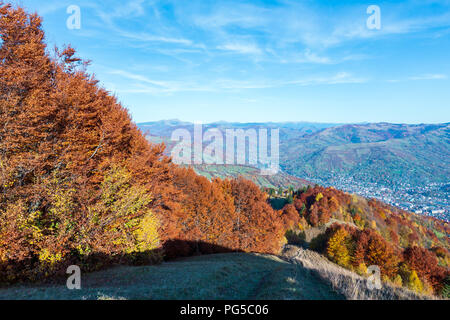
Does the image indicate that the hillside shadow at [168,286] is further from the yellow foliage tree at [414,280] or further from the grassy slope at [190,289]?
the yellow foliage tree at [414,280]

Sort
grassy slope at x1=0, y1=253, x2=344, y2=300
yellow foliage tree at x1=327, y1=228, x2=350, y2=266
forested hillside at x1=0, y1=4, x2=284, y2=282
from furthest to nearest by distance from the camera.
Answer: yellow foliage tree at x1=327, y1=228, x2=350, y2=266 < forested hillside at x1=0, y1=4, x2=284, y2=282 < grassy slope at x1=0, y1=253, x2=344, y2=300

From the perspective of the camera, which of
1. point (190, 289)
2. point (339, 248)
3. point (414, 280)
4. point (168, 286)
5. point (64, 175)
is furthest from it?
point (339, 248)

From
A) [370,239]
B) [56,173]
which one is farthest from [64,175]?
[370,239]

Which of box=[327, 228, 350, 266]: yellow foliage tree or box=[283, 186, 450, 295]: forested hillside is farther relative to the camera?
box=[327, 228, 350, 266]: yellow foliage tree

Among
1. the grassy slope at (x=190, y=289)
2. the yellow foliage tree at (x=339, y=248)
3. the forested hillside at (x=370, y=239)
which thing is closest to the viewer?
the grassy slope at (x=190, y=289)

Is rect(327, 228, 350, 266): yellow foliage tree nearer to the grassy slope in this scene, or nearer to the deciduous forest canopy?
the deciduous forest canopy

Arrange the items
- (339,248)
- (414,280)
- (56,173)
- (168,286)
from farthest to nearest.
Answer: (339,248) → (414,280) → (56,173) → (168,286)

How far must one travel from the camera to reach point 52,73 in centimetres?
1988

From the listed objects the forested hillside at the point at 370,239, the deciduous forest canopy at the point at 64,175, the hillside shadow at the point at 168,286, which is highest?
the deciduous forest canopy at the point at 64,175

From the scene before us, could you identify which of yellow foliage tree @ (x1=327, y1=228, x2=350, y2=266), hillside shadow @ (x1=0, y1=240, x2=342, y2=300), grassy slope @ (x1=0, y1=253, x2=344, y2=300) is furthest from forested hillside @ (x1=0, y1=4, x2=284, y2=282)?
yellow foliage tree @ (x1=327, y1=228, x2=350, y2=266)

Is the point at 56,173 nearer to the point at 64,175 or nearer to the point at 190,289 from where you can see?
the point at 64,175

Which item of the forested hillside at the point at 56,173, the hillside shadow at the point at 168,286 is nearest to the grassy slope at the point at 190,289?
the hillside shadow at the point at 168,286

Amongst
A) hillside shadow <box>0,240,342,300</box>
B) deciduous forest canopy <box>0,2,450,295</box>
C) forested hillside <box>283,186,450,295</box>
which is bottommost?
forested hillside <box>283,186,450,295</box>
